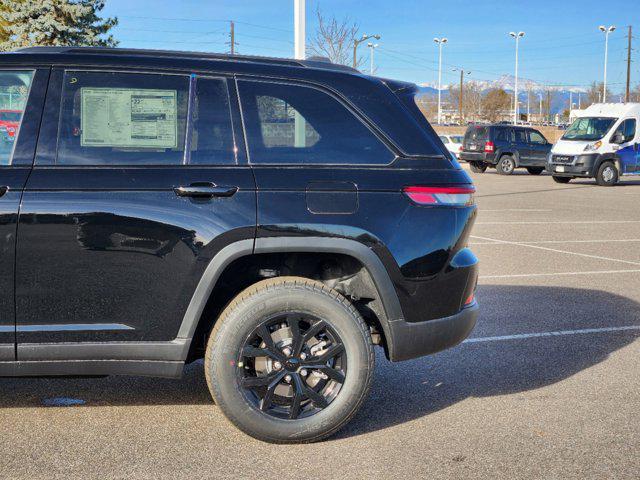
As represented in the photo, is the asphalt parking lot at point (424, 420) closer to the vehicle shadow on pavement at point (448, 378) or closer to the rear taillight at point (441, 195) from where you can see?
the vehicle shadow on pavement at point (448, 378)

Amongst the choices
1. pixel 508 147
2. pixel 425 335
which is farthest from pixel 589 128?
pixel 425 335

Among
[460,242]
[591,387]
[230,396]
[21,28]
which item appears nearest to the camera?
[230,396]

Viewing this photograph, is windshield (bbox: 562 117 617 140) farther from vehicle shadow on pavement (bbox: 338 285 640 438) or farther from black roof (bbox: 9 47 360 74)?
black roof (bbox: 9 47 360 74)

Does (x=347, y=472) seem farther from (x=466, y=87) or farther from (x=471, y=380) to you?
(x=466, y=87)

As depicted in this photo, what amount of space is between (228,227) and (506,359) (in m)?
2.58

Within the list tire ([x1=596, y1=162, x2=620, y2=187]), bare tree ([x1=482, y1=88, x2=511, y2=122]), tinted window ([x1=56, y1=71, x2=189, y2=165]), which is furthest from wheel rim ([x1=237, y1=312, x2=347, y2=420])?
bare tree ([x1=482, y1=88, x2=511, y2=122])

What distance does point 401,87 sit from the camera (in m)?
4.14

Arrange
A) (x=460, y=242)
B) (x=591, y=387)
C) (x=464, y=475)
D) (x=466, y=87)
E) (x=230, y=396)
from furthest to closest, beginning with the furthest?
(x=466, y=87)
(x=591, y=387)
(x=460, y=242)
(x=230, y=396)
(x=464, y=475)

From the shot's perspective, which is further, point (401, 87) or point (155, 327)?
point (401, 87)

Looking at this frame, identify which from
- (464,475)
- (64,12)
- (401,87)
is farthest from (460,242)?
(64,12)

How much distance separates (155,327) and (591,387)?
2.70 meters

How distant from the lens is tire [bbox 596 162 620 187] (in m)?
23.8

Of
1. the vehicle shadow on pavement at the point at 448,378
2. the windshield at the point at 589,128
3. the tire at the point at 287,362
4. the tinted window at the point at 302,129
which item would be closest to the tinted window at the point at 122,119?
the tinted window at the point at 302,129

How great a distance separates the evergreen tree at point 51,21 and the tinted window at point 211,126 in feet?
84.7
